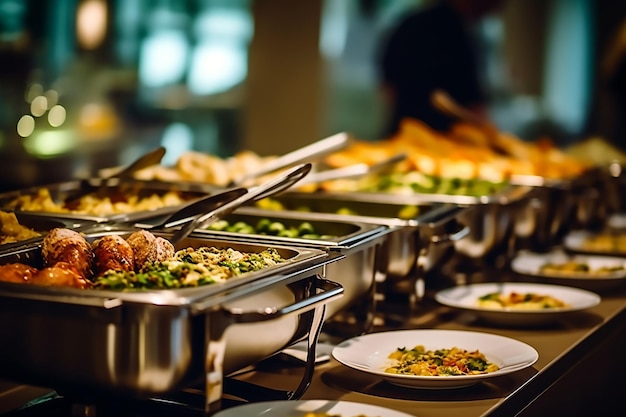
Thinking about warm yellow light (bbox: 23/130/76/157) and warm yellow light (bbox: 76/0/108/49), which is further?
warm yellow light (bbox: 76/0/108/49)

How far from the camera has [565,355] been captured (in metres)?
1.94

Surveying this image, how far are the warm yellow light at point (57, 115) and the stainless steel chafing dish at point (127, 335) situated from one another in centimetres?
377

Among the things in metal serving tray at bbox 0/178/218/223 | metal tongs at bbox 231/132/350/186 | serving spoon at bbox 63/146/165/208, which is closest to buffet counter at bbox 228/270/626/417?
metal tongs at bbox 231/132/350/186

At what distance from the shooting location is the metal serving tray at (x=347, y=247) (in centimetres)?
185

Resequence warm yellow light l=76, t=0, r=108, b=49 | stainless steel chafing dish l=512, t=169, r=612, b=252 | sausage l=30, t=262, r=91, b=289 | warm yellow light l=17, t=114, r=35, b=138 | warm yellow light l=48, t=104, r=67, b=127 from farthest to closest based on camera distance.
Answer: warm yellow light l=76, t=0, r=108, b=49 → warm yellow light l=48, t=104, r=67, b=127 → warm yellow light l=17, t=114, r=35, b=138 → stainless steel chafing dish l=512, t=169, r=612, b=252 → sausage l=30, t=262, r=91, b=289

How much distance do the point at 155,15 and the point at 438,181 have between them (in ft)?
11.0

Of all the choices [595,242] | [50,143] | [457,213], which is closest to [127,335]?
[457,213]

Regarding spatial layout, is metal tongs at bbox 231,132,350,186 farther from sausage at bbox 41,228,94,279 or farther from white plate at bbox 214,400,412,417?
white plate at bbox 214,400,412,417

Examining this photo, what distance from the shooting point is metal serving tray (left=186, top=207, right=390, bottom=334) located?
1.85 metres

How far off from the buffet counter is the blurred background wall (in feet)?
10.2

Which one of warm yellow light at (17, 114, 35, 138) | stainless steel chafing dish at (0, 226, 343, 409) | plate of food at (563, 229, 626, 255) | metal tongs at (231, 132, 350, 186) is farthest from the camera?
warm yellow light at (17, 114, 35, 138)

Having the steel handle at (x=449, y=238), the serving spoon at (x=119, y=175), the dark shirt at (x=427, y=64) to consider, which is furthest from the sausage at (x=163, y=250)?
the dark shirt at (x=427, y=64)

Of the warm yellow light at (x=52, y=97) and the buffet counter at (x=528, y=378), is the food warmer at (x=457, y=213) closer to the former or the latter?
the buffet counter at (x=528, y=378)

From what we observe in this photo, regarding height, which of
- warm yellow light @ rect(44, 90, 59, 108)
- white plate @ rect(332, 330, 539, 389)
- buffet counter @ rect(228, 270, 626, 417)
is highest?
warm yellow light @ rect(44, 90, 59, 108)
